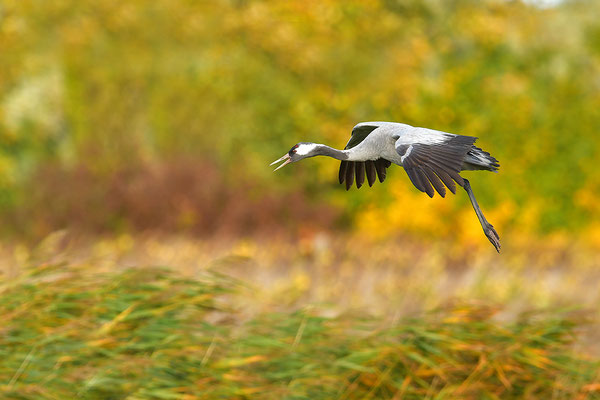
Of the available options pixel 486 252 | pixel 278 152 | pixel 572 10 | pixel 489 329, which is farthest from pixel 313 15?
pixel 572 10

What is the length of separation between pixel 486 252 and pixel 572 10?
40.3 ft

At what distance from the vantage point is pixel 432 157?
139 cm

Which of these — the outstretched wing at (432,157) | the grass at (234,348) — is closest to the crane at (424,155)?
the outstretched wing at (432,157)

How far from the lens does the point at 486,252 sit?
35.9 feet

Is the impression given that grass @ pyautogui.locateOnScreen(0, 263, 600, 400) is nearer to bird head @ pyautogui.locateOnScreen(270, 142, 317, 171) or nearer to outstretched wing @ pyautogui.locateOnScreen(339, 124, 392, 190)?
outstretched wing @ pyautogui.locateOnScreen(339, 124, 392, 190)

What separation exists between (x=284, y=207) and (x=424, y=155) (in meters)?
10.1

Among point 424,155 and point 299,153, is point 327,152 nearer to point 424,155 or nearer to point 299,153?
point 299,153

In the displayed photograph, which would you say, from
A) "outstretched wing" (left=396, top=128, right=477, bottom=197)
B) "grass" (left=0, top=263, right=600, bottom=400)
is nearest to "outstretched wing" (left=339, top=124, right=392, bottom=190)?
"outstretched wing" (left=396, top=128, right=477, bottom=197)

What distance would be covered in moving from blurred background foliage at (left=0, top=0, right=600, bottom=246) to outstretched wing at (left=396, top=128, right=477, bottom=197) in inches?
340

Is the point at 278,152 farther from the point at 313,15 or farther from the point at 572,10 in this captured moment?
the point at 572,10

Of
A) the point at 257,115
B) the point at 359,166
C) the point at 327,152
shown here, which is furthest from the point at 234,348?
the point at 257,115

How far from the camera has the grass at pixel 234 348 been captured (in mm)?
4086

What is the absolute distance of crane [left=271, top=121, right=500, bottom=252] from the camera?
1.32 metres

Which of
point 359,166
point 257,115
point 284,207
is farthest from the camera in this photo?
point 257,115
